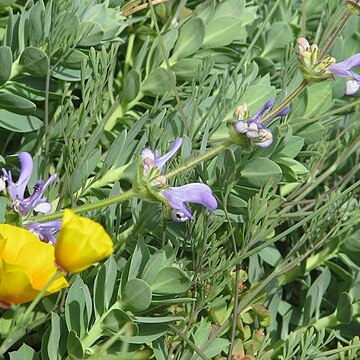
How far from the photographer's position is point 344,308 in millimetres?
1039

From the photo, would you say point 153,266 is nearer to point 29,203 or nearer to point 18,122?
A: point 29,203

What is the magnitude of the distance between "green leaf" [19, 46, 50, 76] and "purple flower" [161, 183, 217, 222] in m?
0.28

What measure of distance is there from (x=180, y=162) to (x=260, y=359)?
0.26 metres

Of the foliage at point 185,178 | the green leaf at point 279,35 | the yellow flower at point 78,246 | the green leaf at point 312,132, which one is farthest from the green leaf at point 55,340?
the green leaf at point 279,35

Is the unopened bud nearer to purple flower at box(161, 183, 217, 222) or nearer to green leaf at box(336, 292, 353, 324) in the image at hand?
purple flower at box(161, 183, 217, 222)

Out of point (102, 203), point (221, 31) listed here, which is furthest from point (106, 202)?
point (221, 31)

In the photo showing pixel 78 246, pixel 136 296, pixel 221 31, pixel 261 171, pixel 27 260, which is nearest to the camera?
pixel 78 246

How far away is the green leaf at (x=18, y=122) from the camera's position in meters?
0.97

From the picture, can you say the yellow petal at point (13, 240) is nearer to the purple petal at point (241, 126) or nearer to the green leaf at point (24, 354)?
the green leaf at point (24, 354)

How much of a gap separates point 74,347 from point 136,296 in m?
0.08

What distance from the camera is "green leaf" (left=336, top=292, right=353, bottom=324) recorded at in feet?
3.39

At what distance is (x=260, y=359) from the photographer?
3.04 feet

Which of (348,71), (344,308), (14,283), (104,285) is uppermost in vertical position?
(348,71)

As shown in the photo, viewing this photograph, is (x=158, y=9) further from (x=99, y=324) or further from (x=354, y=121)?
(x=99, y=324)
